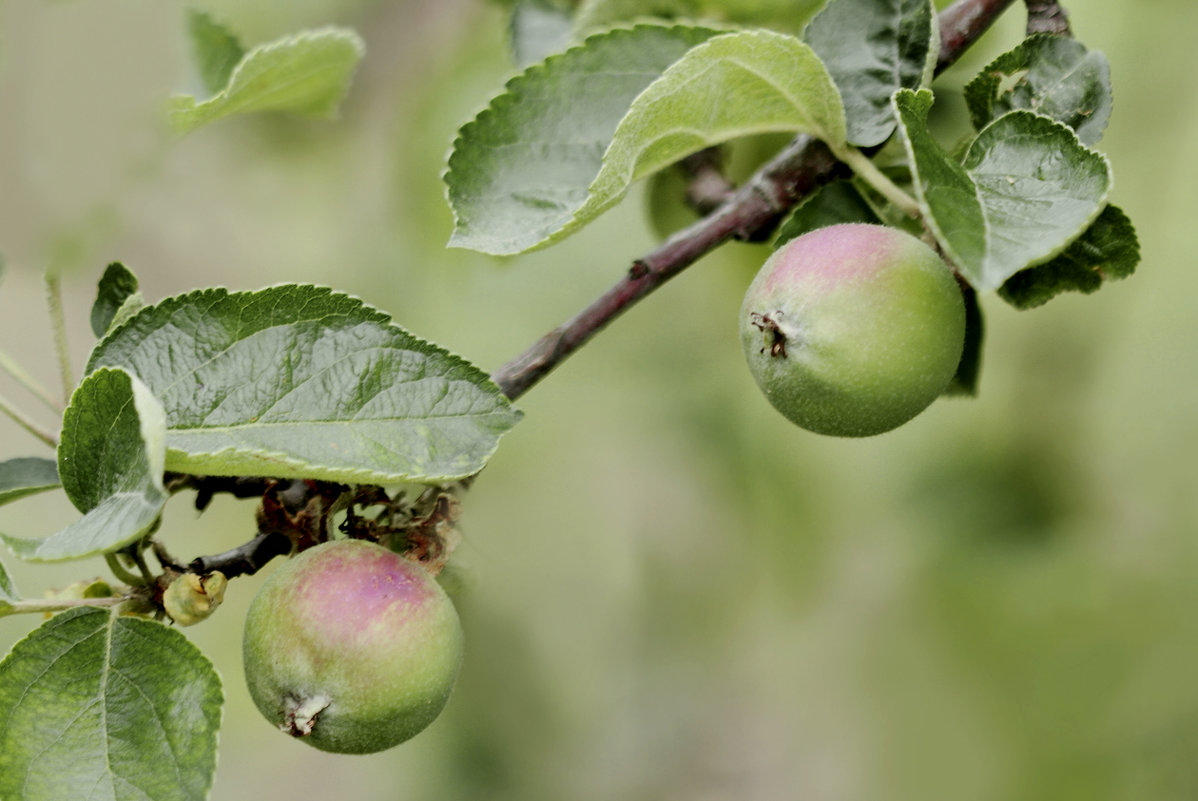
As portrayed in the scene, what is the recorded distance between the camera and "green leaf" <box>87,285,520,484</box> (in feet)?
3.01

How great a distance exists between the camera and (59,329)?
1176mm

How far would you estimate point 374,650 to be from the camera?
0.94 meters

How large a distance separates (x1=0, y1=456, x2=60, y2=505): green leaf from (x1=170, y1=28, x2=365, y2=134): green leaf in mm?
389

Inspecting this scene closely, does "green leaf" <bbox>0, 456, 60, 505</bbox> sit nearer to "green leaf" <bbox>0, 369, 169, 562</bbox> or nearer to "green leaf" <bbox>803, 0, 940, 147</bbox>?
"green leaf" <bbox>0, 369, 169, 562</bbox>

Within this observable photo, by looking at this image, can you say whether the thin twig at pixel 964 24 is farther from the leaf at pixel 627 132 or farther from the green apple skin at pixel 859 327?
the green apple skin at pixel 859 327

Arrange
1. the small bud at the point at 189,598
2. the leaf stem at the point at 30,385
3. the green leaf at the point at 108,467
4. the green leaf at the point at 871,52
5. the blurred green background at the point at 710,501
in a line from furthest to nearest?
the blurred green background at the point at 710,501 → the leaf stem at the point at 30,385 → the green leaf at the point at 871,52 → the small bud at the point at 189,598 → the green leaf at the point at 108,467

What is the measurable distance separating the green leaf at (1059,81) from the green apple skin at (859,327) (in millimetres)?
187

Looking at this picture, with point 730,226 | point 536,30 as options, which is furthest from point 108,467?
point 536,30

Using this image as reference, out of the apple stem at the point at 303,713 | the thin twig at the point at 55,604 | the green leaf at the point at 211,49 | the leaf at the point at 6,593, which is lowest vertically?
the apple stem at the point at 303,713

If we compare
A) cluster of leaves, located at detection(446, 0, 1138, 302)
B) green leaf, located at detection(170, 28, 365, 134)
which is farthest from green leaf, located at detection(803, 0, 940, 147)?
green leaf, located at detection(170, 28, 365, 134)

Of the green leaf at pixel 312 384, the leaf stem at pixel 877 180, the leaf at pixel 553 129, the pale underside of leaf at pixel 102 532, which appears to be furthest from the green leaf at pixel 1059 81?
the pale underside of leaf at pixel 102 532

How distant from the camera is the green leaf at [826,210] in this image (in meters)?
1.10

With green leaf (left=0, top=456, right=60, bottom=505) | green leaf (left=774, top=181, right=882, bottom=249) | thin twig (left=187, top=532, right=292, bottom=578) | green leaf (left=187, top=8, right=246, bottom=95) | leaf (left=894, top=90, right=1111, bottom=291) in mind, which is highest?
green leaf (left=187, top=8, right=246, bottom=95)

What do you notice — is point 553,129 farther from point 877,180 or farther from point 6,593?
point 6,593
